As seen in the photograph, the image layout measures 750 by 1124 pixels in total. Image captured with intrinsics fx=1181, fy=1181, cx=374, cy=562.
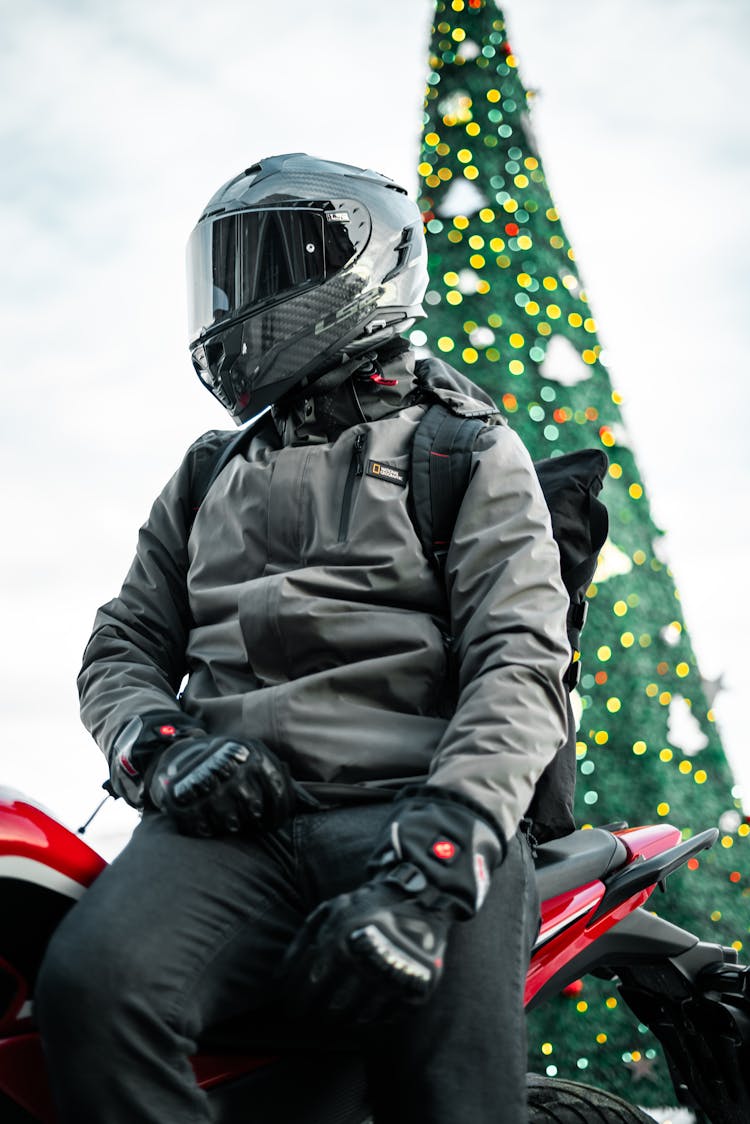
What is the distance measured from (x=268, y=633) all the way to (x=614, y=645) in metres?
2.82

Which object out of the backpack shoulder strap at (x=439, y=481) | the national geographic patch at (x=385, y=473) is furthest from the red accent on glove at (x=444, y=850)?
the national geographic patch at (x=385, y=473)

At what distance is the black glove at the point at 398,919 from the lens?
52.1 inches

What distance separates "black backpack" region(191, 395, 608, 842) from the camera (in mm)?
1789

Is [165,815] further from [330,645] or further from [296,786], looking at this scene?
[330,645]

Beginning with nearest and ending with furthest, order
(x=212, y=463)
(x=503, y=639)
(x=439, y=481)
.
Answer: (x=503, y=639) → (x=439, y=481) → (x=212, y=463)

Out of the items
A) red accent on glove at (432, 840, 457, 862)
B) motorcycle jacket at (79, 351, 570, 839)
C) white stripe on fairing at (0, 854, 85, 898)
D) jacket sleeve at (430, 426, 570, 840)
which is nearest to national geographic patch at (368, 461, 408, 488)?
motorcycle jacket at (79, 351, 570, 839)

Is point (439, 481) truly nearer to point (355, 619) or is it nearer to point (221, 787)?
point (355, 619)

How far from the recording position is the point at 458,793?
1467 mm

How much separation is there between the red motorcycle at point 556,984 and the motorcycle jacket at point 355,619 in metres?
0.23

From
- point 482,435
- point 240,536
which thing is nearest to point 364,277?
point 482,435

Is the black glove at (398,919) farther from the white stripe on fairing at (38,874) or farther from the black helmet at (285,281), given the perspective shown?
the black helmet at (285,281)

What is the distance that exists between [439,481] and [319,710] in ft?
1.32

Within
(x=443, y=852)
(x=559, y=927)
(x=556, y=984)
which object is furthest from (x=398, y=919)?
(x=556, y=984)

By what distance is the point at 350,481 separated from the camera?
185 centimetres
